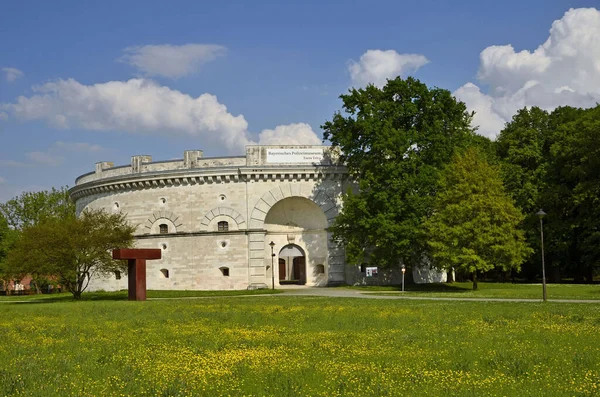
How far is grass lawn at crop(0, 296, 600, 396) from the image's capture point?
10.5m

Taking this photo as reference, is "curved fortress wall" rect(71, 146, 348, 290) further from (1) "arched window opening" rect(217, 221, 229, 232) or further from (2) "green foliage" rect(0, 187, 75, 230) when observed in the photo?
(2) "green foliage" rect(0, 187, 75, 230)

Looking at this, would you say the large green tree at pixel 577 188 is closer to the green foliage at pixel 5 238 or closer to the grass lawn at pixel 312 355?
the grass lawn at pixel 312 355

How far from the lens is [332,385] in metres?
10.6

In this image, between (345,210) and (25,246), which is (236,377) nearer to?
(25,246)

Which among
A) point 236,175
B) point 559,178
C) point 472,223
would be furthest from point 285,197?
point 559,178

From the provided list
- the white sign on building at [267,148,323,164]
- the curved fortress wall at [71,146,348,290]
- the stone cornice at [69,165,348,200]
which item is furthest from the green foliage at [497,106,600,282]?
the white sign on building at [267,148,323,164]

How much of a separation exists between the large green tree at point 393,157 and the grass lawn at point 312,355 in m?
26.2

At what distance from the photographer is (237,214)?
55469 mm

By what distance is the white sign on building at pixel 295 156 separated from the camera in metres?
56.1

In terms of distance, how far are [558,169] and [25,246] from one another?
132 ft

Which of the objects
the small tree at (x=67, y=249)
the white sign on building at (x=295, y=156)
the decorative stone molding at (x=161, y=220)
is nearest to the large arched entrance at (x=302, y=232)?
the white sign on building at (x=295, y=156)

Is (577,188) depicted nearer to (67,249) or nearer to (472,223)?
(472,223)

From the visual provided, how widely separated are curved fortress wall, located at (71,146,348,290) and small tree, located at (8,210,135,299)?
37.0ft

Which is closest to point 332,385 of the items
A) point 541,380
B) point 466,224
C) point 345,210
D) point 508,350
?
point 541,380
